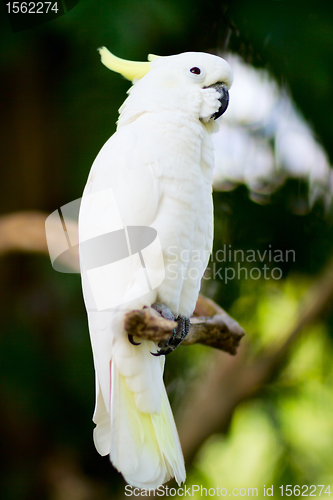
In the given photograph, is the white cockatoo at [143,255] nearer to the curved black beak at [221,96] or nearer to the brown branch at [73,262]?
the curved black beak at [221,96]

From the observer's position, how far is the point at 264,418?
7.21 feet

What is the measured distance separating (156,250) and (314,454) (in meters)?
1.80

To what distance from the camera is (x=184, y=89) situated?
1152 mm

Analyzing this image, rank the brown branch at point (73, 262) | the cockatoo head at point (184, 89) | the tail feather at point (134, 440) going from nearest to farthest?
the tail feather at point (134, 440) → the cockatoo head at point (184, 89) → the brown branch at point (73, 262)

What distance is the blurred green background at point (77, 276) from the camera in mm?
1907

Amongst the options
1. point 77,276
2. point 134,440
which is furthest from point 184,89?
point 77,276

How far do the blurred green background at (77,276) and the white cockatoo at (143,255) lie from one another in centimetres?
92

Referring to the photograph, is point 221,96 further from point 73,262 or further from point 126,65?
point 73,262

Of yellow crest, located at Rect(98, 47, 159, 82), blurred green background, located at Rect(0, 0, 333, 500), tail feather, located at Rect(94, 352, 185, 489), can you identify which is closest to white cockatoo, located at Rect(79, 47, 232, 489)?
tail feather, located at Rect(94, 352, 185, 489)

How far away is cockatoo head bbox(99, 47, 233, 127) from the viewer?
1.14 metres

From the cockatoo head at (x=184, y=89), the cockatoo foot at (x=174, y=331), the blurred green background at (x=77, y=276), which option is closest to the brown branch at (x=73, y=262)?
the cockatoo foot at (x=174, y=331)

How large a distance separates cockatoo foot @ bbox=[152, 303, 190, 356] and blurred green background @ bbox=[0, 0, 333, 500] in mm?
942

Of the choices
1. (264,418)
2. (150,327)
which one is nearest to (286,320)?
(264,418)

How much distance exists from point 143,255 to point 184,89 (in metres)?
0.52
